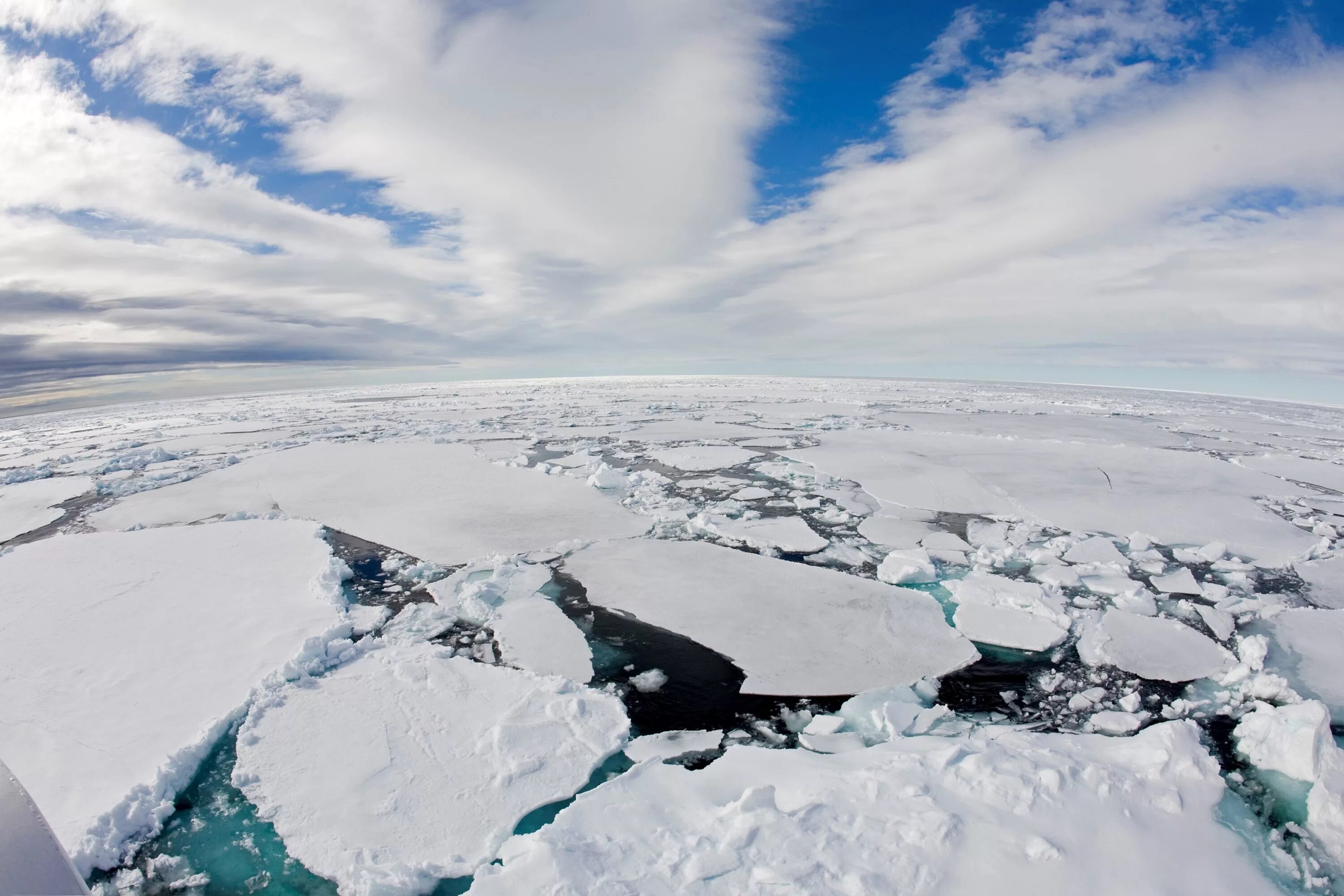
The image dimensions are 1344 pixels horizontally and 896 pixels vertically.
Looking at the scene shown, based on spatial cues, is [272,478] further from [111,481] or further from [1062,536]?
[1062,536]

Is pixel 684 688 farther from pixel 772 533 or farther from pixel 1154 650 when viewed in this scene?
pixel 1154 650

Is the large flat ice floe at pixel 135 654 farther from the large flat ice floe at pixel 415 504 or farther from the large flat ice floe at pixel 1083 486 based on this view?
the large flat ice floe at pixel 1083 486

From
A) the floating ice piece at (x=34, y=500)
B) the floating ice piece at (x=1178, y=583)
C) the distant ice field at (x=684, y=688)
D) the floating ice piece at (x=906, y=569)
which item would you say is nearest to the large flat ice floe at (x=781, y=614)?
the distant ice field at (x=684, y=688)

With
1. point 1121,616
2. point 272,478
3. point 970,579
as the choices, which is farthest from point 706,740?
point 272,478

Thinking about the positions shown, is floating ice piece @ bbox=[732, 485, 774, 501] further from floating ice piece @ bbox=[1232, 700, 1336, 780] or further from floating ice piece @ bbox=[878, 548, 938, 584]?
floating ice piece @ bbox=[1232, 700, 1336, 780]

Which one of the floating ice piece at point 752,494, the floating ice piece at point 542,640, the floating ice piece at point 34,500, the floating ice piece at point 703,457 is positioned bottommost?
the floating ice piece at point 34,500

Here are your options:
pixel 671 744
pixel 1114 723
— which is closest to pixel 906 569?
pixel 1114 723

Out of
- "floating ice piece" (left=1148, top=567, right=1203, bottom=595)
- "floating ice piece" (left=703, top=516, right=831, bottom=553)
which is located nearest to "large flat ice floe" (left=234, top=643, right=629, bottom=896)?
"floating ice piece" (left=703, top=516, right=831, bottom=553)
